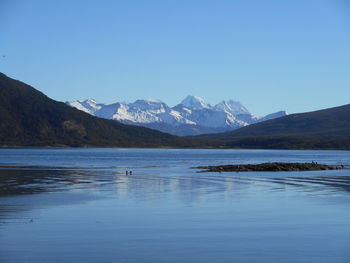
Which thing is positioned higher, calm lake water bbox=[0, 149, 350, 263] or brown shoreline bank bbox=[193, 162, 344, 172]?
brown shoreline bank bbox=[193, 162, 344, 172]

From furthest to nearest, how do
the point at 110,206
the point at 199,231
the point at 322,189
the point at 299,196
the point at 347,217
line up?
1. the point at 322,189
2. the point at 299,196
3. the point at 110,206
4. the point at 347,217
5. the point at 199,231

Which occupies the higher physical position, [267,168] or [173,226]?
[267,168]

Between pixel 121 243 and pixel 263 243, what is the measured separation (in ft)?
20.9

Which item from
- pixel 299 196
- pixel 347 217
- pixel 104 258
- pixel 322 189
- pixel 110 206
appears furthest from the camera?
pixel 322 189

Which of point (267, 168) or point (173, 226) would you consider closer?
point (173, 226)

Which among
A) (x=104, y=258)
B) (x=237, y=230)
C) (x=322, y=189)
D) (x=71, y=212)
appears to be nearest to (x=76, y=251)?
(x=104, y=258)

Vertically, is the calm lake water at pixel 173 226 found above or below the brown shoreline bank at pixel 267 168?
below

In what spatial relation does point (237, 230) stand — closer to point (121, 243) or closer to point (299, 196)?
point (121, 243)

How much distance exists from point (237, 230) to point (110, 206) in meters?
12.1

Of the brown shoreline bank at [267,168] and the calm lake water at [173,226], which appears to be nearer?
the calm lake water at [173,226]

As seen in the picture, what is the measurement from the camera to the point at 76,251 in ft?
74.9

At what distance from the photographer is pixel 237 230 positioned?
1107 inches

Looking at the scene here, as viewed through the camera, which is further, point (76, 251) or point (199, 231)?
point (199, 231)

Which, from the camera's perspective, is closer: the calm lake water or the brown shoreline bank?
the calm lake water
